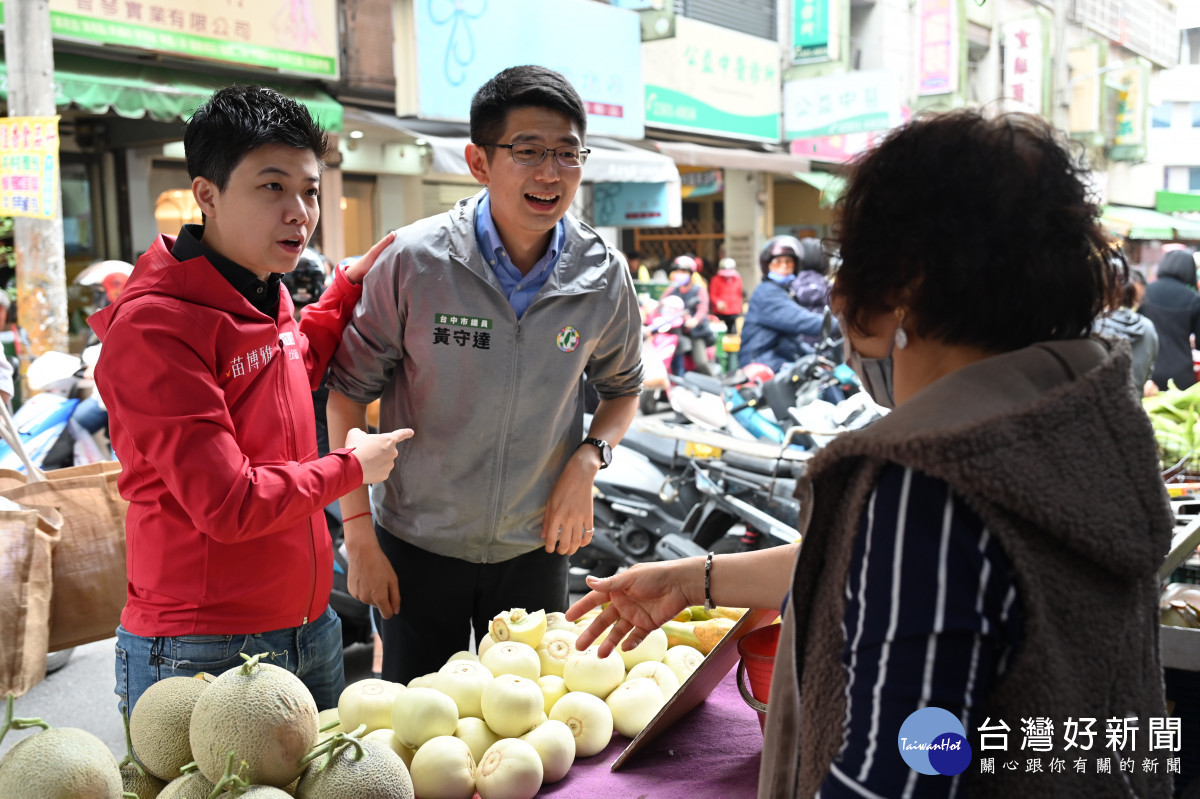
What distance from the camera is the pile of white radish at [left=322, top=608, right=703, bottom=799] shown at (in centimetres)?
154

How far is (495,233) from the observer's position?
88.7 inches

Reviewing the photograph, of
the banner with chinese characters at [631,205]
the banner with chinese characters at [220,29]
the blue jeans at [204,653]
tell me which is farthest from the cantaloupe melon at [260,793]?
the banner with chinese characters at [631,205]

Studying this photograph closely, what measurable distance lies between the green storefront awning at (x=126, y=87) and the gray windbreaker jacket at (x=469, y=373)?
5.72m

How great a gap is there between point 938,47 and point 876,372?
17.5m

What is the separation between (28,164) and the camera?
5.13 m

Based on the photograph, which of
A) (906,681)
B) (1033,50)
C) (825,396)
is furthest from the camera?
(1033,50)

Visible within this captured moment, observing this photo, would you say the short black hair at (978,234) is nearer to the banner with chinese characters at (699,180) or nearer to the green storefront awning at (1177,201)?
the banner with chinese characters at (699,180)

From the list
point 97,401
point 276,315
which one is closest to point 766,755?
point 276,315

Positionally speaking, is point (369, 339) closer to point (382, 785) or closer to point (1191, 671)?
point (382, 785)

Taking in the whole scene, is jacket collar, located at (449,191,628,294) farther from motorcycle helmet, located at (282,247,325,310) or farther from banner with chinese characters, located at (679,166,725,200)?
banner with chinese characters, located at (679,166,725,200)

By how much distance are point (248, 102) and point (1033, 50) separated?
20.3 metres

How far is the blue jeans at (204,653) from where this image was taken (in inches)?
69.2

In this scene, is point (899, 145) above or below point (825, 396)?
above

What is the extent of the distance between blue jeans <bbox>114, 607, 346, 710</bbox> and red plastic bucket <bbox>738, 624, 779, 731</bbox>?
834 mm
